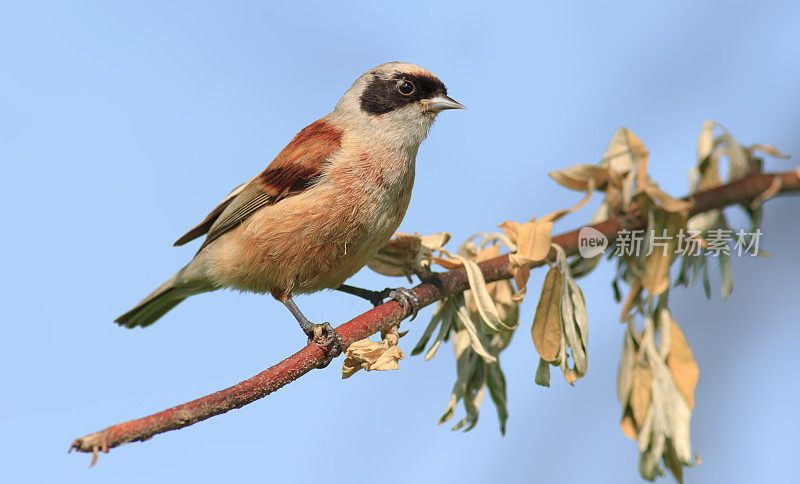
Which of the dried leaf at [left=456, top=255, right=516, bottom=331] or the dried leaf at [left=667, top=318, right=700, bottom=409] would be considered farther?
the dried leaf at [left=456, top=255, right=516, bottom=331]

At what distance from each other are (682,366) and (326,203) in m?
2.05

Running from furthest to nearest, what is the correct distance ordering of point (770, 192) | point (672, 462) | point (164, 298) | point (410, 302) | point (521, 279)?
point (164, 298) → point (410, 302) → point (521, 279) → point (672, 462) → point (770, 192)

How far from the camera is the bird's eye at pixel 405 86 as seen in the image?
4.35m

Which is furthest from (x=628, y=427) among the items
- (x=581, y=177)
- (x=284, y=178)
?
(x=284, y=178)

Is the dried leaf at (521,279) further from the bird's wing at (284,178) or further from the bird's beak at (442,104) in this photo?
the bird's beak at (442,104)

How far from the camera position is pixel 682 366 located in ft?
8.00

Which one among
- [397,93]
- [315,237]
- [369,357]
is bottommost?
[369,357]

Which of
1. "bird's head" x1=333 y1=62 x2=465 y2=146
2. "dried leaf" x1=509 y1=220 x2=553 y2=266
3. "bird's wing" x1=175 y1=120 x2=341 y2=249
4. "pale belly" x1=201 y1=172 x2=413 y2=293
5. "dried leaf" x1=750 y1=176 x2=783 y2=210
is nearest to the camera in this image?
"dried leaf" x1=750 y1=176 x2=783 y2=210

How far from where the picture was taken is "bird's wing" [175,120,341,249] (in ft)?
13.2

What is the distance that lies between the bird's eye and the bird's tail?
5.94 ft

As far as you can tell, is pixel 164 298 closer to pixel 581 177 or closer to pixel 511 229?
pixel 511 229

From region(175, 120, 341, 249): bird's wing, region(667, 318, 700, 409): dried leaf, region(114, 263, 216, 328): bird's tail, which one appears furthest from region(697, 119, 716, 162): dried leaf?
region(114, 263, 216, 328): bird's tail

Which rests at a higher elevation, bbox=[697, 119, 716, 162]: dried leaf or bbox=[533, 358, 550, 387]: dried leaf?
bbox=[697, 119, 716, 162]: dried leaf

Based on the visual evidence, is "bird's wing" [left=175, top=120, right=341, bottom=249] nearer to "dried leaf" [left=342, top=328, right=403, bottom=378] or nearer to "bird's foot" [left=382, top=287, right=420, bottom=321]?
"bird's foot" [left=382, top=287, right=420, bottom=321]
